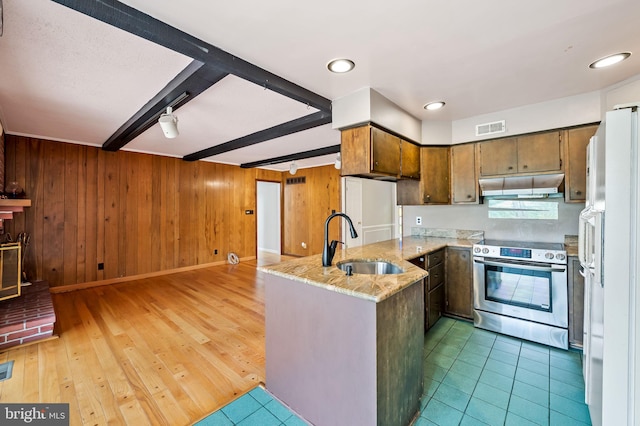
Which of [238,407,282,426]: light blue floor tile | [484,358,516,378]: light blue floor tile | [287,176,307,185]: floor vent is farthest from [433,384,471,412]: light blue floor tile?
[287,176,307,185]: floor vent

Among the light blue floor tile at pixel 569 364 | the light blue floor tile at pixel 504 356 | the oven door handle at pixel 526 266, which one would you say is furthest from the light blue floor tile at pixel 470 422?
the oven door handle at pixel 526 266

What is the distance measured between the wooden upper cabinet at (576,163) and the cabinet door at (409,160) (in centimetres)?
144

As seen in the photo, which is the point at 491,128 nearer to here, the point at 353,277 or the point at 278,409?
the point at 353,277

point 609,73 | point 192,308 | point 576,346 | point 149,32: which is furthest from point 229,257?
point 609,73

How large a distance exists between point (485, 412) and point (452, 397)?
0.20 m

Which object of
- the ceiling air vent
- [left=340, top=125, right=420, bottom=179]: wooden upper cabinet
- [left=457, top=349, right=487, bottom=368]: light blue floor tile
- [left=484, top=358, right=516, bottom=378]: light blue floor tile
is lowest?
[left=484, top=358, right=516, bottom=378]: light blue floor tile

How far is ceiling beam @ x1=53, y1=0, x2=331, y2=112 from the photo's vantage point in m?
1.34

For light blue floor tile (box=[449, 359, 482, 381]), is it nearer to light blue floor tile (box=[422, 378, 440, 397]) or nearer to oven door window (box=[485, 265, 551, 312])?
light blue floor tile (box=[422, 378, 440, 397])

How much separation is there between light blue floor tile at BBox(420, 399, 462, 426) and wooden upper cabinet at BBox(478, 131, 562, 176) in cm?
253

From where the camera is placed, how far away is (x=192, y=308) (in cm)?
350

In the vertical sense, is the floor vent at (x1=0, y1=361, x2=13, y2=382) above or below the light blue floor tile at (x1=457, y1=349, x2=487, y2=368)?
below

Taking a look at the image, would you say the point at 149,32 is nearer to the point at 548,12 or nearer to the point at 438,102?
the point at 548,12

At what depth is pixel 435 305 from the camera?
9.53 feet

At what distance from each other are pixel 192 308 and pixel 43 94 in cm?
276
